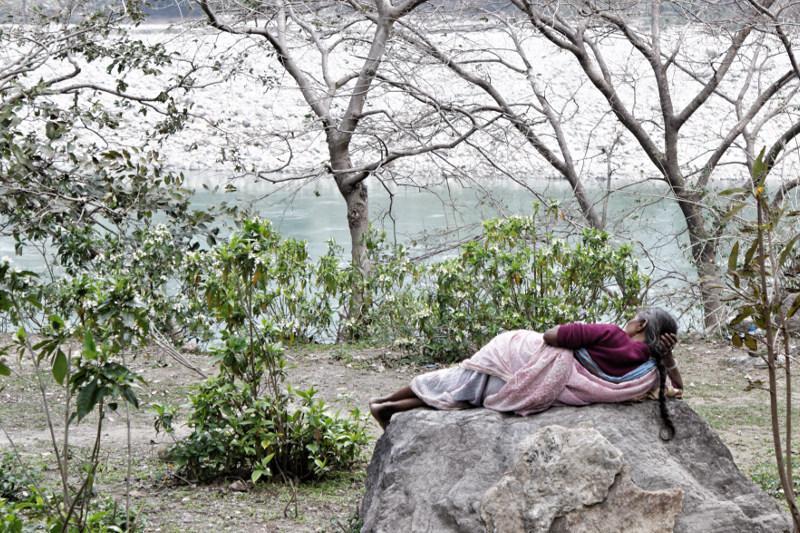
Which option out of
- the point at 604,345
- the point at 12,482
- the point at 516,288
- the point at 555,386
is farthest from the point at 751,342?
the point at 516,288

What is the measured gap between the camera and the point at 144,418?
712cm

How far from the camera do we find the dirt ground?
4.80 m

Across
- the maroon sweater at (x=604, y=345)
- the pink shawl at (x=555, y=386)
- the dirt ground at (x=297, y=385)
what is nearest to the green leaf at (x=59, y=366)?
the dirt ground at (x=297, y=385)

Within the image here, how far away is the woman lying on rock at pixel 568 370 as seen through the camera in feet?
14.2

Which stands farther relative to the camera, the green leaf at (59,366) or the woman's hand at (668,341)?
the woman's hand at (668,341)

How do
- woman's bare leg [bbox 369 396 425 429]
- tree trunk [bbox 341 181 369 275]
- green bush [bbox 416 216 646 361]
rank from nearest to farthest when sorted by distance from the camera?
woman's bare leg [bbox 369 396 425 429] → green bush [bbox 416 216 646 361] → tree trunk [bbox 341 181 369 275]

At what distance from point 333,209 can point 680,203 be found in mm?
11620

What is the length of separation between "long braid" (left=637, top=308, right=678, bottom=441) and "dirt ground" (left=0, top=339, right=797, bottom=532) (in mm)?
372

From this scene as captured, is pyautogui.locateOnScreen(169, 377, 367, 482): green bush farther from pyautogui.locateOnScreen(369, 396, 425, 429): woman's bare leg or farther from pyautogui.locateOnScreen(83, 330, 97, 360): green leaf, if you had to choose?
pyautogui.locateOnScreen(83, 330, 97, 360): green leaf

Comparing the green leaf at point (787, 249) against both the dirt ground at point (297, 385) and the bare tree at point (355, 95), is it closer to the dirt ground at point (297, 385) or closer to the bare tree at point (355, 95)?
the dirt ground at point (297, 385)

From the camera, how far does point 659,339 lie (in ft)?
14.7

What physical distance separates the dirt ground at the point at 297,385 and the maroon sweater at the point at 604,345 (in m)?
0.54

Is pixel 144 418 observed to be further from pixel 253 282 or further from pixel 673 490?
pixel 673 490

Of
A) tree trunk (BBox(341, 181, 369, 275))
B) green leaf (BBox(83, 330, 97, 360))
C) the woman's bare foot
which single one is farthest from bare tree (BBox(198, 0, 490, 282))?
green leaf (BBox(83, 330, 97, 360))
